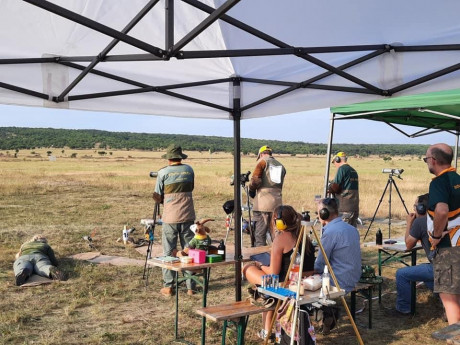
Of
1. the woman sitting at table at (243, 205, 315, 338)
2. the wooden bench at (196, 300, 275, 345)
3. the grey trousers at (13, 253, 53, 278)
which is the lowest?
the grey trousers at (13, 253, 53, 278)

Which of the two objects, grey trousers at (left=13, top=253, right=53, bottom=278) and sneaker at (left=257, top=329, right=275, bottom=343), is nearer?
sneaker at (left=257, top=329, right=275, bottom=343)

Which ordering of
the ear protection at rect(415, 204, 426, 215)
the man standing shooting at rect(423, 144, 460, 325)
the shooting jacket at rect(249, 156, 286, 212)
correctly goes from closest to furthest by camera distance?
the man standing shooting at rect(423, 144, 460, 325) < the ear protection at rect(415, 204, 426, 215) < the shooting jacket at rect(249, 156, 286, 212)

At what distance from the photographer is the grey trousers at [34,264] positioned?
6762 millimetres

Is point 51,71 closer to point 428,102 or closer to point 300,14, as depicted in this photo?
point 300,14

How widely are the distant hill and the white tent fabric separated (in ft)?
276

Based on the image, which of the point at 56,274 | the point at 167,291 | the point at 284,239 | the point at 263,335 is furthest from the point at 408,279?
the point at 56,274

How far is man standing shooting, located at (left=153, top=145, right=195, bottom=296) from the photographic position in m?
6.02

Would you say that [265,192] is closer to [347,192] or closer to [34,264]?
[347,192]

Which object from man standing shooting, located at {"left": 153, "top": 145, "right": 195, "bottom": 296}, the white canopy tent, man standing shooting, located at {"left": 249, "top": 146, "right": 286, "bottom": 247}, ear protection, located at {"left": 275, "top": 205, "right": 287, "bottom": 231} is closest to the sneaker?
the white canopy tent

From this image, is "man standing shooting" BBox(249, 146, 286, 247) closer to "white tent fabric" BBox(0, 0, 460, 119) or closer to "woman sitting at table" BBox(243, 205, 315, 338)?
"white tent fabric" BBox(0, 0, 460, 119)

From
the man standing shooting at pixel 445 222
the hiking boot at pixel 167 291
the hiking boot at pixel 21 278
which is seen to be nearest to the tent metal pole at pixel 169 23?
the man standing shooting at pixel 445 222

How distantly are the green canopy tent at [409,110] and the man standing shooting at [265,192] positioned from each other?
733 millimetres

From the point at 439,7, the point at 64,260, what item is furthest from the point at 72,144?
the point at 439,7

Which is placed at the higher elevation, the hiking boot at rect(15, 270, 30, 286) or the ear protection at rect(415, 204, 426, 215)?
the ear protection at rect(415, 204, 426, 215)
